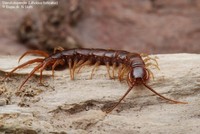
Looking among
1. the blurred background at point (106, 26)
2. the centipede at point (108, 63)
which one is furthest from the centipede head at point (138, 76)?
the blurred background at point (106, 26)

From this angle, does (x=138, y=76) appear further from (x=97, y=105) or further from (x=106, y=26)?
(x=106, y=26)

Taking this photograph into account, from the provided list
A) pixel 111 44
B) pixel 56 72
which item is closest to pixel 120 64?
pixel 56 72

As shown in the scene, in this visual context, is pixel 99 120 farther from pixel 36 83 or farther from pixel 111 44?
pixel 111 44

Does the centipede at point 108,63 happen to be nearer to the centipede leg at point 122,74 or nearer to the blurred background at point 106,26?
the centipede leg at point 122,74

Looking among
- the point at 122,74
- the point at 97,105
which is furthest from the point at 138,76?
the point at 97,105

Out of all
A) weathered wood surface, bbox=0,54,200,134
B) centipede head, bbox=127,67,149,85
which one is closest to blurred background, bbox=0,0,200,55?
weathered wood surface, bbox=0,54,200,134

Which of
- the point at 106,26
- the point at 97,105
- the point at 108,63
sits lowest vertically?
the point at 97,105
